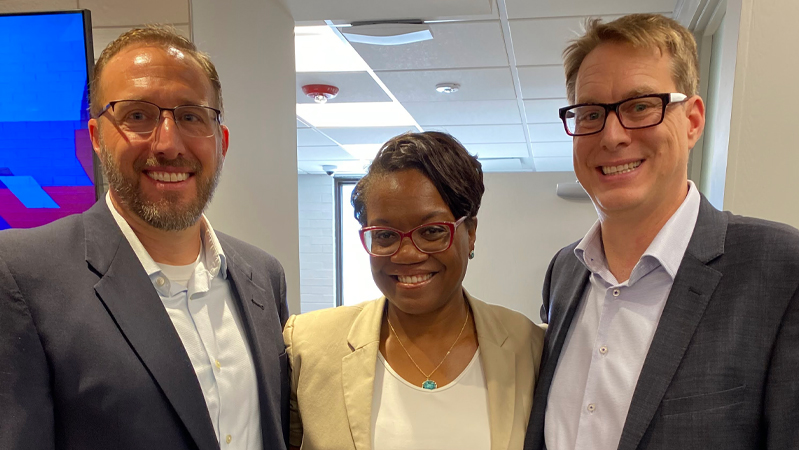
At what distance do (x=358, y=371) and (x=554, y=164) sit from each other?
6096 mm

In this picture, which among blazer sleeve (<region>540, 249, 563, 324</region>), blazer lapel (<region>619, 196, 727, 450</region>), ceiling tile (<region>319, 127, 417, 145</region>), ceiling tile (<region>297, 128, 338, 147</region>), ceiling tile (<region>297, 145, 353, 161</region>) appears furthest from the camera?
ceiling tile (<region>297, 145, 353, 161</region>)

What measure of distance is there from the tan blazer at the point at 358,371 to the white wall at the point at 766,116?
732 mm

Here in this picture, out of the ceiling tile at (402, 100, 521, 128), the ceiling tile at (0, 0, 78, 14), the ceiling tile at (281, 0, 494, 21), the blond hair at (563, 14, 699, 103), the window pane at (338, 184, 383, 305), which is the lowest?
the window pane at (338, 184, 383, 305)

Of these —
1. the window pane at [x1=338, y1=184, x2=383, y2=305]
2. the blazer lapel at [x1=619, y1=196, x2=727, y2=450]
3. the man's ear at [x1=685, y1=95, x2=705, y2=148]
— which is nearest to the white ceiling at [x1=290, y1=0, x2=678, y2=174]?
the man's ear at [x1=685, y1=95, x2=705, y2=148]

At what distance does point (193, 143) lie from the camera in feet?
4.12

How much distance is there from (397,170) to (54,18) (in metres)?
1.40

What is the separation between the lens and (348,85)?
381 centimetres

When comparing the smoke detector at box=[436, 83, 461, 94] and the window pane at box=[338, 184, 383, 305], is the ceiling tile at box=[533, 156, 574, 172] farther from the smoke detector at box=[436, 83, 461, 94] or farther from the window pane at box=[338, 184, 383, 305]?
the window pane at box=[338, 184, 383, 305]

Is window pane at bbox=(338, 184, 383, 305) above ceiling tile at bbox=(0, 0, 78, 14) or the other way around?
the other way around

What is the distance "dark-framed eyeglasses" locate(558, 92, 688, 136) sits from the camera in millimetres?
1082

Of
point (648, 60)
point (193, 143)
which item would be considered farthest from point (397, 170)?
point (648, 60)

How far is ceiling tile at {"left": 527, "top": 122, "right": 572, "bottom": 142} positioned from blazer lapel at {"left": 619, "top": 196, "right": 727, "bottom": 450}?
3752mm

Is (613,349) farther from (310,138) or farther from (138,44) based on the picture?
(310,138)

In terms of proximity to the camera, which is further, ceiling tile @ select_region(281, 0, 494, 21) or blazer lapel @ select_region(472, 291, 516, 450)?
ceiling tile @ select_region(281, 0, 494, 21)
